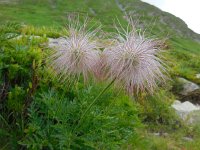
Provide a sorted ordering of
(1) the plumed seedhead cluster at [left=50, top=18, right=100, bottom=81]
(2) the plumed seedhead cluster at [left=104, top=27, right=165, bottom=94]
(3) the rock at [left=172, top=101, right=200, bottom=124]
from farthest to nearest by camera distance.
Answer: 1. (3) the rock at [left=172, top=101, right=200, bottom=124]
2. (1) the plumed seedhead cluster at [left=50, top=18, right=100, bottom=81]
3. (2) the plumed seedhead cluster at [left=104, top=27, right=165, bottom=94]

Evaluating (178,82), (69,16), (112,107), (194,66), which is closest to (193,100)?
(178,82)

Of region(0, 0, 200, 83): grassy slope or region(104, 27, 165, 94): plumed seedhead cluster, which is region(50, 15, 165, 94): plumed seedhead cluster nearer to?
region(104, 27, 165, 94): plumed seedhead cluster

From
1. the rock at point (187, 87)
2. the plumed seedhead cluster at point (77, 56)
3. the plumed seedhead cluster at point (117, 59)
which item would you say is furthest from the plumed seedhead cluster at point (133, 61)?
the rock at point (187, 87)

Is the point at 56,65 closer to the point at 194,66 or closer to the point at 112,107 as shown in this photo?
the point at 112,107

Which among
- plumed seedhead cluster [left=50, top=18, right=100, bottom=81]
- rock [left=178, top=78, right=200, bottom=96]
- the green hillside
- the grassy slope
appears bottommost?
the grassy slope

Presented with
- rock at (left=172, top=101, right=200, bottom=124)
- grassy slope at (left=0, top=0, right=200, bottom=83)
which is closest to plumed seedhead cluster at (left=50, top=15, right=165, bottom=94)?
rock at (left=172, top=101, right=200, bottom=124)

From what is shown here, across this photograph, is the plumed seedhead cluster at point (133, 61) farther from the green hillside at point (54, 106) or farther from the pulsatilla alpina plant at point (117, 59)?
the green hillside at point (54, 106)
